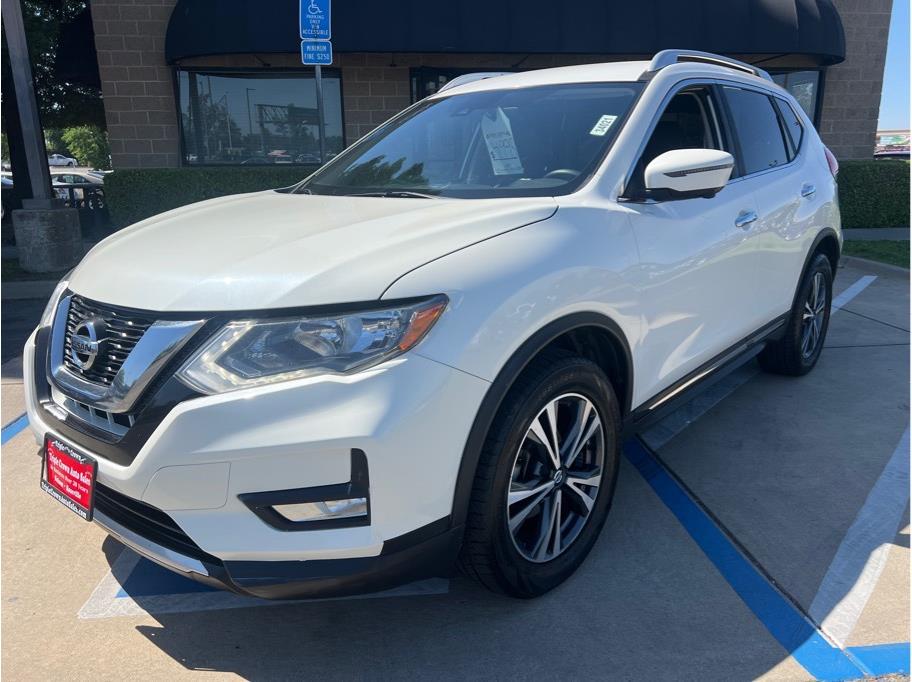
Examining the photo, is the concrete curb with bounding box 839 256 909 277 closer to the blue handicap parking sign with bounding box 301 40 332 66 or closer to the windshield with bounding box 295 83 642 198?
the blue handicap parking sign with bounding box 301 40 332 66

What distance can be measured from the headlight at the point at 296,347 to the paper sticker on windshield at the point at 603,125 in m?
1.41

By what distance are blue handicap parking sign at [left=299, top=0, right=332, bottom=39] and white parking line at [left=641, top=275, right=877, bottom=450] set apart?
449cm

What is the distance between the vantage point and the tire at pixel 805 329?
4.45 metres

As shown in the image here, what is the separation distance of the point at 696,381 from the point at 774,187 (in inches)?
50.3

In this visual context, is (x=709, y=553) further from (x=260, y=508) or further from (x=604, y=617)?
(x=260, y=508)

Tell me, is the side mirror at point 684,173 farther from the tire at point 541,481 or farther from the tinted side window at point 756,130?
the tinted side window at point 756,130

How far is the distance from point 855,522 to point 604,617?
4.43 feet

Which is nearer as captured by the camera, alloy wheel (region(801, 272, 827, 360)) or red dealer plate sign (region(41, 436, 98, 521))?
red dealer plate sign (region(41, 436, 98, 521))

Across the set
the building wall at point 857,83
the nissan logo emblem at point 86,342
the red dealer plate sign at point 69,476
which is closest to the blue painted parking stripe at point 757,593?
the red dealer plate sign at point 69,476

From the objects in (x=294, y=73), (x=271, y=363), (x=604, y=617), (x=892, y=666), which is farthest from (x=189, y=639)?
(x=294, y=73)

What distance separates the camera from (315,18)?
248 inches

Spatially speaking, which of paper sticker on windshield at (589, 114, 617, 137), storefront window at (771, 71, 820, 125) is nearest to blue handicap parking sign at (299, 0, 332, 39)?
paper sticker on windshield at (589, 114, 617, 137)

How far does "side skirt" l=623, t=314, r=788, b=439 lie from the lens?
2959mm

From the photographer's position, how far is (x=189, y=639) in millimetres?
2414
